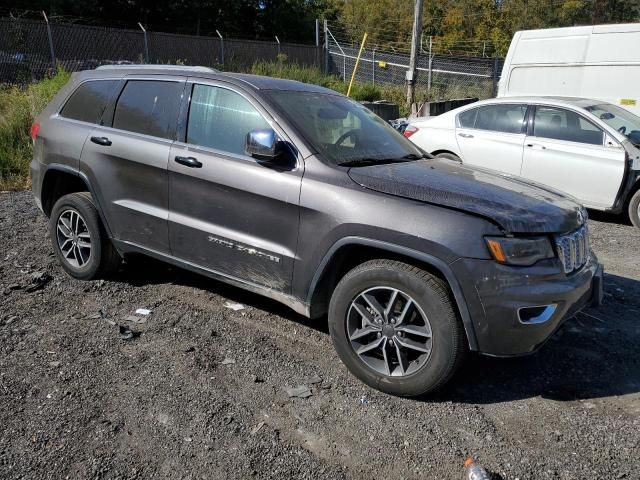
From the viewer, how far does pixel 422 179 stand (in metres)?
3.39

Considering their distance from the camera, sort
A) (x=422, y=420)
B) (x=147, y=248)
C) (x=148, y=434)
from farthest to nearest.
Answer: (x=147, y=248), (x=422, y=420), (x=148, y=434)

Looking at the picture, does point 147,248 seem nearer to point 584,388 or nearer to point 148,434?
point 148,434

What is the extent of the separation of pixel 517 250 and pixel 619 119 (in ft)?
18.6

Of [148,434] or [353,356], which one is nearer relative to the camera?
[148,434]

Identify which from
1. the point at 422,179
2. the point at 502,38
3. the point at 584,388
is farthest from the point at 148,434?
the point at 502,38

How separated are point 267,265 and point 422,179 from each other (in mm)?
1113

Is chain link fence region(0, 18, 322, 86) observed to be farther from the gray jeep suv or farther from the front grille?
the front grille

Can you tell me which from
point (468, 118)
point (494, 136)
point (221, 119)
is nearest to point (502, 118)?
point (494, 136)

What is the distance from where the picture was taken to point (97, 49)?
17.1 meters

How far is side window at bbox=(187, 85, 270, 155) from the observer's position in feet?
12.3

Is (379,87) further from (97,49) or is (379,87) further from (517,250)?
(517,250)

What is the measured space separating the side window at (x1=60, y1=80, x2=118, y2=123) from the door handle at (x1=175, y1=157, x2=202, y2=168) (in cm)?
112

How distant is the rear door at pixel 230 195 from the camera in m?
3.51

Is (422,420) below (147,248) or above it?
below
